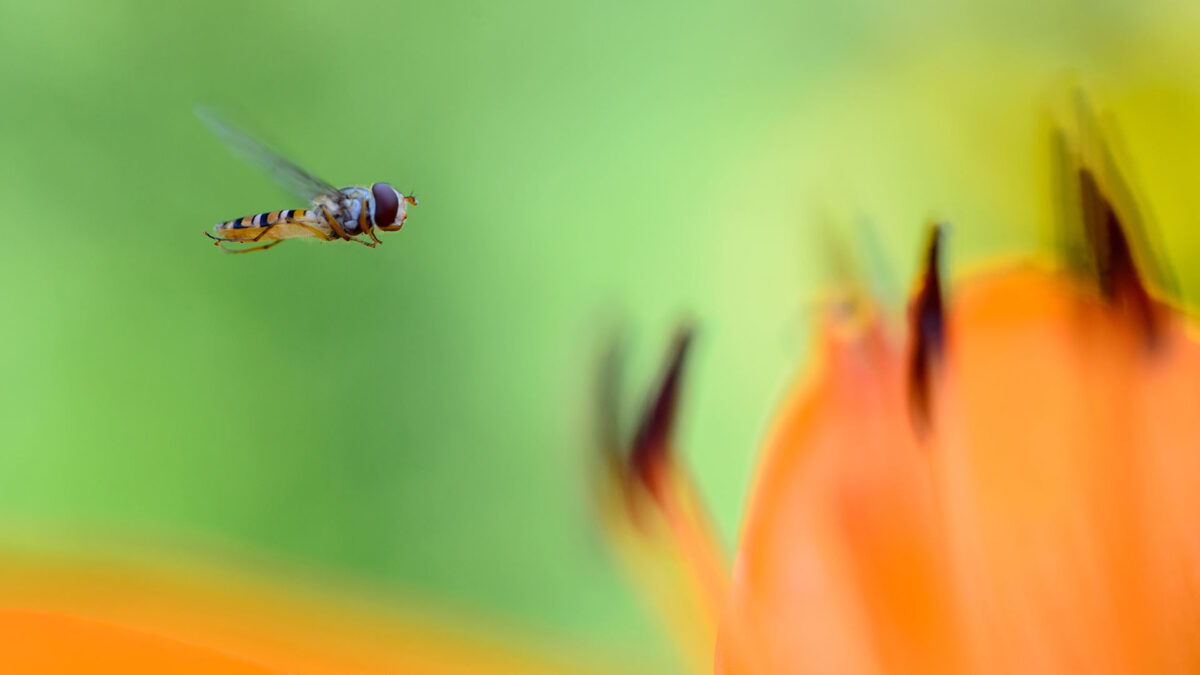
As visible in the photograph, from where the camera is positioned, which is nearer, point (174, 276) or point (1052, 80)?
point (174, 276)

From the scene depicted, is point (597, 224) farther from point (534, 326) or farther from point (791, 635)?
point (791, 635)

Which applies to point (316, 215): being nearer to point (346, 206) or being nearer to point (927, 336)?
point (346, 206)

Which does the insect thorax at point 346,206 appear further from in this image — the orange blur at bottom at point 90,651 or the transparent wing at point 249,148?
the orange blur at bottom at point 90,651

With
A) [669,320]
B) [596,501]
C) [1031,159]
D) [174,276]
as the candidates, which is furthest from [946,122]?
[174,276]

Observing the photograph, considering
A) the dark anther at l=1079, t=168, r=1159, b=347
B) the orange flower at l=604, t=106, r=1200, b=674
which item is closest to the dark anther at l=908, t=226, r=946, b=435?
the orange flower at l=604, t=106, r=1200, b=674

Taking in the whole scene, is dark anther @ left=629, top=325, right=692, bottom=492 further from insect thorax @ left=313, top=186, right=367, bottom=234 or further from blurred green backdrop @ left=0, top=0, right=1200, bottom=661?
insect thorax @ left=313, top=186, right=367, bottom=234

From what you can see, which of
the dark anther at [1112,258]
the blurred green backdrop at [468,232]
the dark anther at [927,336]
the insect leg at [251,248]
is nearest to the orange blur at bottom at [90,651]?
the blurred green backdrop at [468,232]
